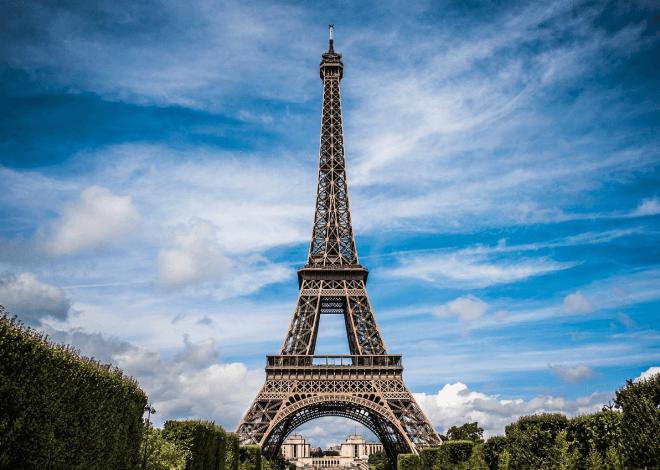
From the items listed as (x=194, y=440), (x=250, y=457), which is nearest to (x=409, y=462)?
(x=250, y=457)

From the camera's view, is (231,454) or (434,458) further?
(434,458)

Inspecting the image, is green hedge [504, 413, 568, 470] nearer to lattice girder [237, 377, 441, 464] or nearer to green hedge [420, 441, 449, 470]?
green hedge [420, 441, 449, 470]

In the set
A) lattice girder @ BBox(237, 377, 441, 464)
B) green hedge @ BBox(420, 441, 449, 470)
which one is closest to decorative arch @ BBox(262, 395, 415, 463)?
lattice girder @ BBox(237, 377, 441, 464)

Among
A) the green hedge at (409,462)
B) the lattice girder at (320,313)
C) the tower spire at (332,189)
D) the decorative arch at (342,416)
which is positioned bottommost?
the green hedge at (409,462)

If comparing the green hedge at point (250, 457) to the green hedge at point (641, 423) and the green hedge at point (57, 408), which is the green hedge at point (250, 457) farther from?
the green hedge at point (641, 423)

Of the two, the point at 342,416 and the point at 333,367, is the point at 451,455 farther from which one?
the point at 342,416

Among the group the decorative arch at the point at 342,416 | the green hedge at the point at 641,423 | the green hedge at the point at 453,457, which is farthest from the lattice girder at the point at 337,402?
the green hedge at the point at 641,423

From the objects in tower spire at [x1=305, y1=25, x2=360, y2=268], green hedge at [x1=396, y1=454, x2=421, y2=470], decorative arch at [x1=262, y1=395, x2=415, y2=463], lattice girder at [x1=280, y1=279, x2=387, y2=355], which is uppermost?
tower spire at [x1=305, y1=25, x2=360, y2=268]
